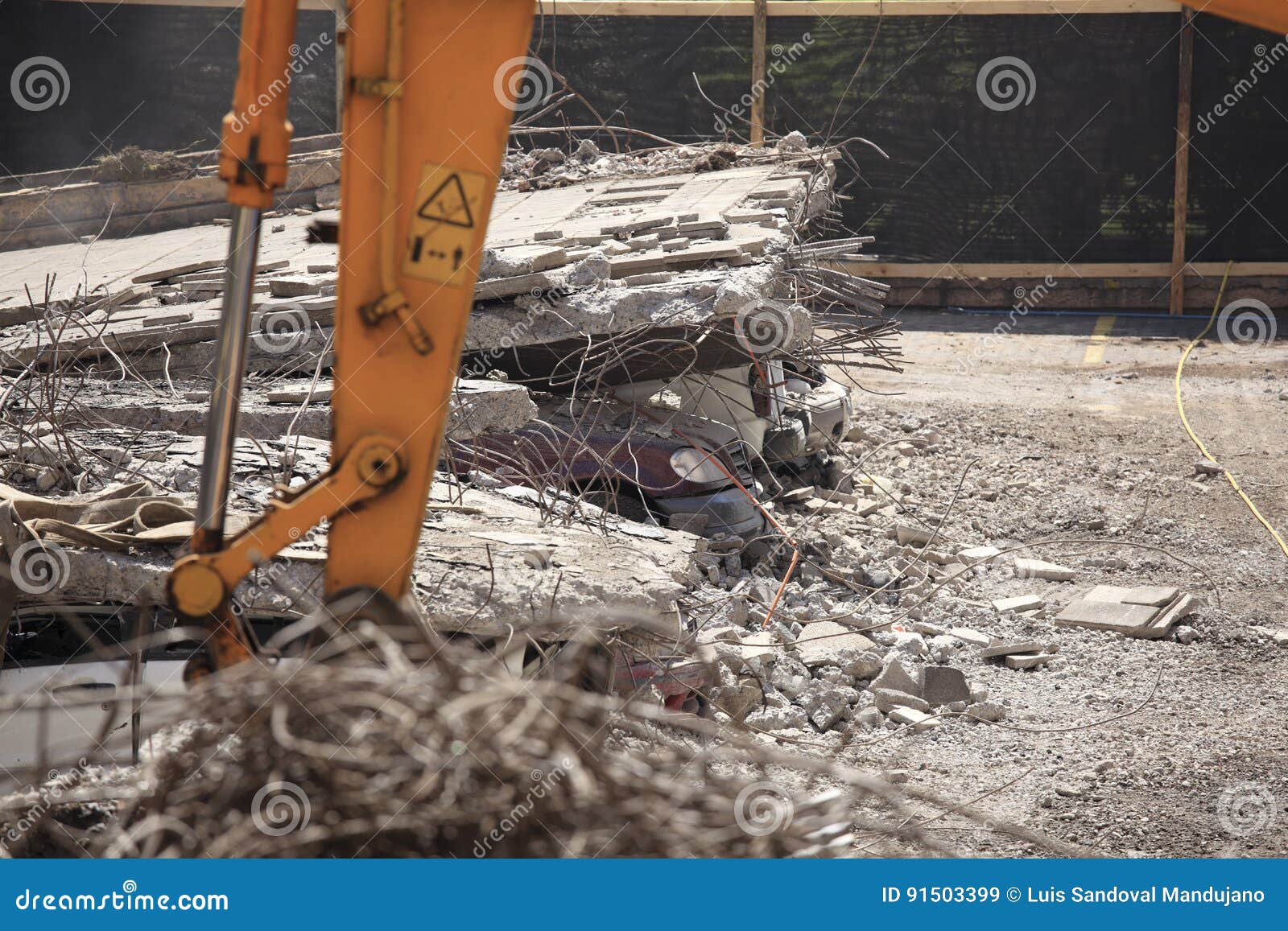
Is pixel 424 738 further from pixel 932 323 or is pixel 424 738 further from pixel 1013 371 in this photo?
pixel 932 323

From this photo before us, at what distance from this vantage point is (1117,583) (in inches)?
244

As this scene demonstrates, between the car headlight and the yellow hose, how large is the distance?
3.25m

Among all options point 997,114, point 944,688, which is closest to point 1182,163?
point 997,114

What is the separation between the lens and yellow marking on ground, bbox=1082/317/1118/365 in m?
11.5

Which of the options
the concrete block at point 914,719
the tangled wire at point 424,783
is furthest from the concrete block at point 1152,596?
the tangled wire at point 424,783

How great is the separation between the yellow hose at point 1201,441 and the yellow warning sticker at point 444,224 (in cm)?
575

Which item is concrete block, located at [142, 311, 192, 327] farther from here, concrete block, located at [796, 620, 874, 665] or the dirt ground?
the dirt ground

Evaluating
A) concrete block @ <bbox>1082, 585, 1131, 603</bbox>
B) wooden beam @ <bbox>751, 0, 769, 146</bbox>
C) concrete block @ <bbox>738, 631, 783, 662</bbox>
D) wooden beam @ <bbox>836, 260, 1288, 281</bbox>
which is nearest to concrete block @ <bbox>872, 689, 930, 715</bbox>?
concrete block @ <bbox>738, 631, 783, 662</bbox>

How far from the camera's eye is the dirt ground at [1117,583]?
406cm

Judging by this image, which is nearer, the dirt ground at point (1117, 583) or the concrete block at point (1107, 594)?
the dirt ground at point (1117, 583)

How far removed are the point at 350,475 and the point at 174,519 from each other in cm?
163

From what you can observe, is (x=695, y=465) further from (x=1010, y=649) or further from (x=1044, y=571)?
(x=1044, y=571)

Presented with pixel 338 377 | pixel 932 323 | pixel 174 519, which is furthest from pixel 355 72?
pixel 932 323

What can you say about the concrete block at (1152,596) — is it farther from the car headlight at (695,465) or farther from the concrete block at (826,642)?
the car headlight at (695,465)
